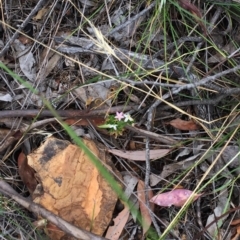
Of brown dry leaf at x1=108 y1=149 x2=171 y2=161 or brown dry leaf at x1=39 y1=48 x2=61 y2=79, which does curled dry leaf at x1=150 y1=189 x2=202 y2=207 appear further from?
brown dry leaf at x1=39 y1=48 x2=61 y2=79

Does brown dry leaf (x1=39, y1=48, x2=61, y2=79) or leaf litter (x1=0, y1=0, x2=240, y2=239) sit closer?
leaf litter (x1=0, y1=0, x2=240, y2=239)

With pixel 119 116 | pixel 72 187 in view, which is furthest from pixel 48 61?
pixel 72 187

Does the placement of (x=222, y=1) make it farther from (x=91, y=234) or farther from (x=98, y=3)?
(x=91, y=234)

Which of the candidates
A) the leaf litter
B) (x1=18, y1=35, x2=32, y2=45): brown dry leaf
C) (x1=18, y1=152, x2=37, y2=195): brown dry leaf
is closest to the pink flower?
the leaf litter

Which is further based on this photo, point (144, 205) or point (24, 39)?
point (24, 39)

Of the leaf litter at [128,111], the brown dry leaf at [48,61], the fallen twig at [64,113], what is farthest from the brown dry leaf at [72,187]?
the brown dry leaf at [48,61]

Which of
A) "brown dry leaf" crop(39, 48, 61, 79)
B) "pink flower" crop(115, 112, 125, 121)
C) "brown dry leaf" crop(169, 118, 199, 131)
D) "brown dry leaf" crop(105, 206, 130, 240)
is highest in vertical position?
"brown dry leaf" crop(39, 48, 61, 79)

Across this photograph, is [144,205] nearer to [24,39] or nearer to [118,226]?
[118,226]
